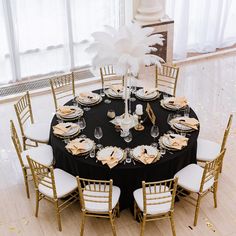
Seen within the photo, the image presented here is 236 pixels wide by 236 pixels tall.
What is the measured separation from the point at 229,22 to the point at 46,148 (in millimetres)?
5356

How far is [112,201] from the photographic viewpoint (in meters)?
4.25

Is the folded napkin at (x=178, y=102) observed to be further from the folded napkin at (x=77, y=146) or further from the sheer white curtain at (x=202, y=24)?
the sheer white curtain at (x=202, y=24)

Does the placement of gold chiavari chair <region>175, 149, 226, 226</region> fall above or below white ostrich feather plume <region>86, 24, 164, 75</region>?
below

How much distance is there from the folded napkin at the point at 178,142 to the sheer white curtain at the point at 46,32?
3565mm

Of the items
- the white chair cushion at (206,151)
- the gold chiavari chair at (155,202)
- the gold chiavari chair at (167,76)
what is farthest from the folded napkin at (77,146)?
the gold chiavari chair at (167,76)

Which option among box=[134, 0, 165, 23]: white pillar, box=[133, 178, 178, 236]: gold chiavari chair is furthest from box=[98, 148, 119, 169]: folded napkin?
box=[134, 0, 165, 23]: white pillar

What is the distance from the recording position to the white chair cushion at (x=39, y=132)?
522 cm

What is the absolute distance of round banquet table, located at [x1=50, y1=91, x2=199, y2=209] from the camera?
430 centimetres

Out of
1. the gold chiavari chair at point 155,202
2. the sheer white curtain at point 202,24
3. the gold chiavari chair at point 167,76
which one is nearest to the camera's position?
the gold chiavari chair at point 155,202

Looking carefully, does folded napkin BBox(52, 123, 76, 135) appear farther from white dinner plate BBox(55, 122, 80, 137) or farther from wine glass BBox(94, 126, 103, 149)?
wine glass BBox(94, 126, 103, 149)

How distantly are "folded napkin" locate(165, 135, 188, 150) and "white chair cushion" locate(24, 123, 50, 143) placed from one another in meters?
1.57

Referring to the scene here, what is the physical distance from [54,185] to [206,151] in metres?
1.79

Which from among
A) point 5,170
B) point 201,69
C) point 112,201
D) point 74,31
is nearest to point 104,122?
point 112,201

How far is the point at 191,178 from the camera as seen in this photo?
4508 mm
